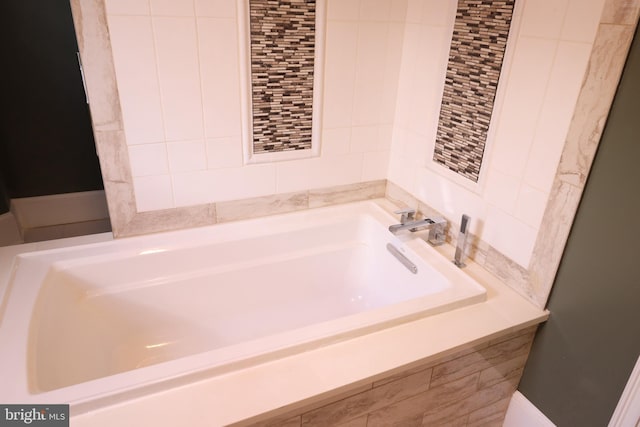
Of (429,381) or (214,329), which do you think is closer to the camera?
(429,381)

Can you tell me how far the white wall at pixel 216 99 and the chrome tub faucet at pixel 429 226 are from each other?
401mm

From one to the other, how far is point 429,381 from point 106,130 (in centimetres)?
141

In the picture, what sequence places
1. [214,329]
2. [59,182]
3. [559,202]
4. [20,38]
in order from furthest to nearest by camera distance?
[59,182]
[20,38]
[214,329]
[559,202]

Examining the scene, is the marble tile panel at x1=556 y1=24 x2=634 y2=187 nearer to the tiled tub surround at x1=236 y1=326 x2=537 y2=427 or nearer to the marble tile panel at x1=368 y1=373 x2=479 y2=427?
the tiled tub surround at x1=236 y1=326 x2=537 y2=427

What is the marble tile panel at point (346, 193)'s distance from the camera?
2.06 metres

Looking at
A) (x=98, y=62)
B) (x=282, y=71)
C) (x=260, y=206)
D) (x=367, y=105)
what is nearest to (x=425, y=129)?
(x=367, y=105)

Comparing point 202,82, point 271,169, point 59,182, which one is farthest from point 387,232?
point 59,182

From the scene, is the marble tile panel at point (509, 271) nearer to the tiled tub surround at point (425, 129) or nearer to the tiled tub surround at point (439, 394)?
the tiled tub surround at point (425, 129)

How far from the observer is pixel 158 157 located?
5.48 feet

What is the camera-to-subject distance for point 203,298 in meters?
1.84

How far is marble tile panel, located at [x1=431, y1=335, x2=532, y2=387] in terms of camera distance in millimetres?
1375

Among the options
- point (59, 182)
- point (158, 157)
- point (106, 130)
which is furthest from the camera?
point (59, 182)

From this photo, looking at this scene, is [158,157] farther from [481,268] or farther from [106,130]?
[481,268]

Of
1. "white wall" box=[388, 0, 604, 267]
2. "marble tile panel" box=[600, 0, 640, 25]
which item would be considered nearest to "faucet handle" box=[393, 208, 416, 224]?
"white wall" box=[388, 0, 604, 267]
